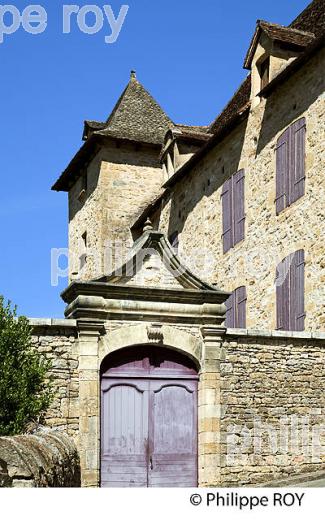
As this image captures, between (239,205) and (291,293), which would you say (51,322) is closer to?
(291,293)

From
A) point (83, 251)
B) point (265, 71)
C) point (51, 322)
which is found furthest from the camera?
point (83, 251)

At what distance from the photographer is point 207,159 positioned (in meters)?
20.2

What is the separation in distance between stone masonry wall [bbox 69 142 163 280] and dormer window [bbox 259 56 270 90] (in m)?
7.25

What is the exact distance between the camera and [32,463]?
627 cm

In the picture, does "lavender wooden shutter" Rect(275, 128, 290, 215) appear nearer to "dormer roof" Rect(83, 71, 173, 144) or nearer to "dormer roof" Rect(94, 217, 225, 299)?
"dormer roof" Rect(94, 217, 225, 299)

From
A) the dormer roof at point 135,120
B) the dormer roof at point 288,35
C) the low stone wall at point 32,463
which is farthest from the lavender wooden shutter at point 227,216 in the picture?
the low stone wall at point 32,463

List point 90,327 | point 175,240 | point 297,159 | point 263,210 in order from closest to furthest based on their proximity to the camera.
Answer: point 90,327 < point 297,159 < point 263,210 < point 175,240

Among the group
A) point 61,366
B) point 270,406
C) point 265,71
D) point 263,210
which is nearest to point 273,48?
point 265,71

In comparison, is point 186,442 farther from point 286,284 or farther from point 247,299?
point 247,299

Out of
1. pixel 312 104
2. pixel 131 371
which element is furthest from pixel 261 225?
pixel 131 371

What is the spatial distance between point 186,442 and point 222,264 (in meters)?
7.51

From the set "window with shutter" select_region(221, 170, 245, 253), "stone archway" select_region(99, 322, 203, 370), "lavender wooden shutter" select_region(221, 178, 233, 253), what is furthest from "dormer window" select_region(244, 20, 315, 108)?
"stone archway" select_region(99, 322, 203, 370)

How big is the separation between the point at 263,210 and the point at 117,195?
7878mm

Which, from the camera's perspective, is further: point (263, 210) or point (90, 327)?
point (263, 210)
